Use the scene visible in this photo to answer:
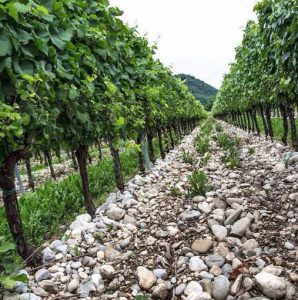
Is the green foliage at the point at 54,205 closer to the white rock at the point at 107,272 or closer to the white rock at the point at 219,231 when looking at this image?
the white rock at the point at 107,272

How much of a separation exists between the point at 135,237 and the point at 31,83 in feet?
10.7

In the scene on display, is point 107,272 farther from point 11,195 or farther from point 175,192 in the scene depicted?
point 175,192

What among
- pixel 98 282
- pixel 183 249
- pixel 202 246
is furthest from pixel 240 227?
pixel 98 282

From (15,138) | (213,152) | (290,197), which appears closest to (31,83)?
(15,138)

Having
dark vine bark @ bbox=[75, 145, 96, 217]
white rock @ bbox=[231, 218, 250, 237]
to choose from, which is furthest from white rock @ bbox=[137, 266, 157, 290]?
dark vine bark @ bbox=[75, 145, 96, 217]

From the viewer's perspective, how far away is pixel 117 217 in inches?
276

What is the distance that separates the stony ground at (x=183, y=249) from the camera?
4148 mm

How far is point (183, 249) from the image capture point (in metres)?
5.13

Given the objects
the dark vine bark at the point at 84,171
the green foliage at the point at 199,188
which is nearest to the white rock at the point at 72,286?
the dark vine bark at the point at 84,171

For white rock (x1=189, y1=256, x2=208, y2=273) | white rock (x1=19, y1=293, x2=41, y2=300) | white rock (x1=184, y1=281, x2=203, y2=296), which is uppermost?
white rock (x1=19, y1=293, x2=41, y2=300)

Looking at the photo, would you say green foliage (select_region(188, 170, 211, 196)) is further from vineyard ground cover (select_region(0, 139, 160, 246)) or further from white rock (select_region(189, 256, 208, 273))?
white rock (select_region(189, 256, 208, 273))

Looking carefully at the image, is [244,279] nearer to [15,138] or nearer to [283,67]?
[15,138]

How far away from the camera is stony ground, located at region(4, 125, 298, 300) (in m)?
4.15

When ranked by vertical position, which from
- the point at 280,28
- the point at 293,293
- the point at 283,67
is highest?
the point at 280,28
